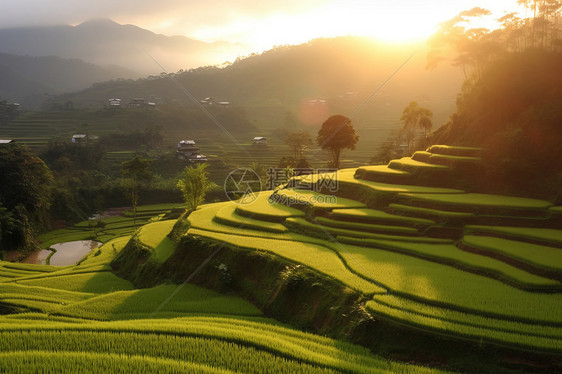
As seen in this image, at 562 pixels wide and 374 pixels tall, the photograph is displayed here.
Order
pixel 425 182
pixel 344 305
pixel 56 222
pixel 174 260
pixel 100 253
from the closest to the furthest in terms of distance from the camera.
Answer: pixel 344 305 → pixel 174 260 → pixel 425 182 → pixel 100 253 → pixel 56 222

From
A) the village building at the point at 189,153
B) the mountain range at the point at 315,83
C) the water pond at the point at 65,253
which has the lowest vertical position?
the water pond at the point at 65,253

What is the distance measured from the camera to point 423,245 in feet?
42.8

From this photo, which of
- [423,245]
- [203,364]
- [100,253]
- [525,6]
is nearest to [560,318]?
[423,245]

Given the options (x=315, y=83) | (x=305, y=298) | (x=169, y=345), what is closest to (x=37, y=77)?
(x=315, y=83)

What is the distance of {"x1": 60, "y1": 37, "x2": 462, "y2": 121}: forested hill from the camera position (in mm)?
105938

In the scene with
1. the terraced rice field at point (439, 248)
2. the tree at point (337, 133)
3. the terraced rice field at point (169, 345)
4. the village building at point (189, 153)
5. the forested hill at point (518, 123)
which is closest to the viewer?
the terraced rice field at point (169, 345)

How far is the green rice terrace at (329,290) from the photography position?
7082mm

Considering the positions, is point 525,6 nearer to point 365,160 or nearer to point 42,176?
point 365,160

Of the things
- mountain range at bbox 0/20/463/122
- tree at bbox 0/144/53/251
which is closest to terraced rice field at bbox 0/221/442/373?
tree at bbox 0/144/53/251

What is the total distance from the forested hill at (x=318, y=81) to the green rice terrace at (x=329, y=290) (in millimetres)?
82325

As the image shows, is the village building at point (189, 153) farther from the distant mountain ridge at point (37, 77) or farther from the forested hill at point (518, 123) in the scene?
Answer: the distant mountain ridge at point (37, 77)

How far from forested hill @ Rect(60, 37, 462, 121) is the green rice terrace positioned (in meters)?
82.3

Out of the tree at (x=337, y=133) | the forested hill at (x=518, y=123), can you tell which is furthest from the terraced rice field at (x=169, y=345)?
the tree at (x=337, y=133)

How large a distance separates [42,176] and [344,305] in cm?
3441
